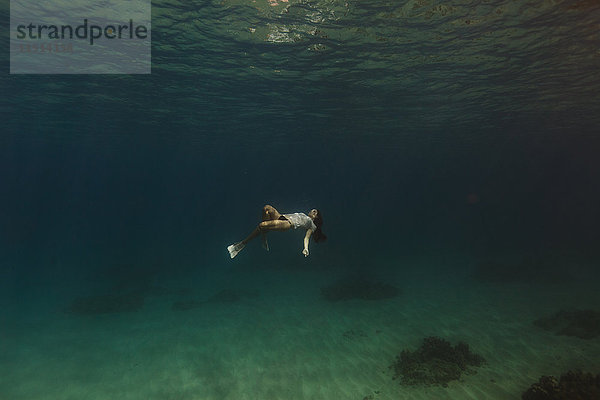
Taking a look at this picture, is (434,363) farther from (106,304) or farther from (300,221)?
(106,304)

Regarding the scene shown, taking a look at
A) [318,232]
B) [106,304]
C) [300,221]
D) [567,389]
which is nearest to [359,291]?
[567,389]

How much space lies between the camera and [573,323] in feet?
43.5

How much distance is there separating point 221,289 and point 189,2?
19.7 meters

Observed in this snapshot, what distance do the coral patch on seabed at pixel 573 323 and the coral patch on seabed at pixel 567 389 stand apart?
584cm

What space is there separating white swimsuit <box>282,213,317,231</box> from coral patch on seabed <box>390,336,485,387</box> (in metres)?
6.42

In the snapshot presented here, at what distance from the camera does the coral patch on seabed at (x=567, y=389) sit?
22.9 feet

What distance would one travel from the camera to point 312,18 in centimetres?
1241

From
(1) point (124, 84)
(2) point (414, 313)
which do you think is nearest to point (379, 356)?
(2) point (414, 313)

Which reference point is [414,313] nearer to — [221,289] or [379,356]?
[379,356]

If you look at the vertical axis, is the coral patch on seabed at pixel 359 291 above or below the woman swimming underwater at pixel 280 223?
below

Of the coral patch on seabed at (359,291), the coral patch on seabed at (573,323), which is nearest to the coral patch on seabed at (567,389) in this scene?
the coral patch on seabed at (573,323)

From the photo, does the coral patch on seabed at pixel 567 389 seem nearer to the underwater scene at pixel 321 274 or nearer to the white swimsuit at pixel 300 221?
the underwater scene at pixel 321 274

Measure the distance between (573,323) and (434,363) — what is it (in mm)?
7976

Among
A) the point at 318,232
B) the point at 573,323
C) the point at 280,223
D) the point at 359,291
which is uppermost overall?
the point at 280,223
